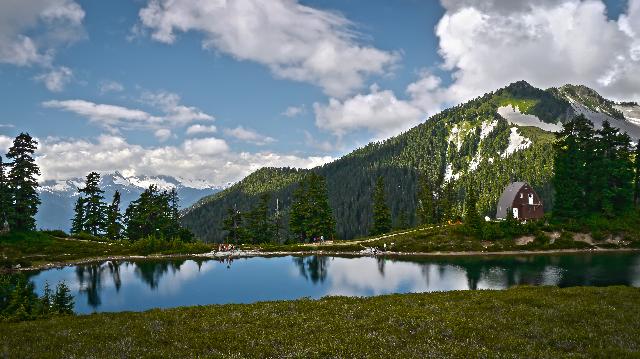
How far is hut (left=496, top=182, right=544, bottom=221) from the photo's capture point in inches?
4360

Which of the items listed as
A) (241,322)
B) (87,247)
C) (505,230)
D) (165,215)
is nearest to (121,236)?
(165,215)

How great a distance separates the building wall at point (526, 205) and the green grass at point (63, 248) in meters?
78.4

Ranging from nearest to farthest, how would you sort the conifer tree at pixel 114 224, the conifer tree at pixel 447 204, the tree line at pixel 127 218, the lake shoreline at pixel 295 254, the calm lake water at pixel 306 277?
the calm lake water at pixel 306 277 → the lake shoreline at pixel 295 254 → the conifer tree at pixel 114 224 → the tree line at pixel 127 218 → the conifer tree at pixel 447 204

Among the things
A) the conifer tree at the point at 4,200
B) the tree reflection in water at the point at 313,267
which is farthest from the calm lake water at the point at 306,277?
the conifer tree at the point at 4,200

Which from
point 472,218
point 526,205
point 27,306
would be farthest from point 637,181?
point 27,306

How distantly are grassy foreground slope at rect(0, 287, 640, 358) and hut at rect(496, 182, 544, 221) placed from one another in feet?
290

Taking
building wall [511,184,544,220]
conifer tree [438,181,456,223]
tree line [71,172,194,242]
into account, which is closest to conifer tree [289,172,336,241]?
tree line [71,172,194,242]

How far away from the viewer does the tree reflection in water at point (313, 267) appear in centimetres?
6370

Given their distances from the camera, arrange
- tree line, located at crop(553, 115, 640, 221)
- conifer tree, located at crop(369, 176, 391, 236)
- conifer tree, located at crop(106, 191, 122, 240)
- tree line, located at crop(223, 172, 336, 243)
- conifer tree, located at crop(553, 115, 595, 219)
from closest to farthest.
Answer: tree line, located at crop(553, 115, 640, 221)
conifer tree, located at crop(553, 115, 595, 219)
conifer tree, located at crop(106, 191, 122, 240)
tree line, located at crop(223, 172, 336, 243)
conifer tree, located at crop(369, 176, 391, 236)

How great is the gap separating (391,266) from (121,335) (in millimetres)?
56320

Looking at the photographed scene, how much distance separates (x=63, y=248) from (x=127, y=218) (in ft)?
85.1

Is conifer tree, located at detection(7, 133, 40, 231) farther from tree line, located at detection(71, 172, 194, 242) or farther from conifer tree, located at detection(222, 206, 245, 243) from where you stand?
conifer tree, located at detection(222, 206, 245, 243)

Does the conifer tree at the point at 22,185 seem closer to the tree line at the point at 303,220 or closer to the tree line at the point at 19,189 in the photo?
the tree line at the point at 19,189

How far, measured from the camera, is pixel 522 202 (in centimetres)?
11144
